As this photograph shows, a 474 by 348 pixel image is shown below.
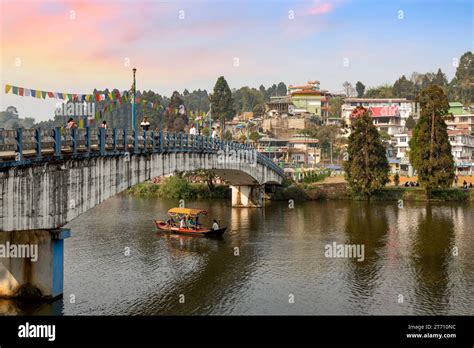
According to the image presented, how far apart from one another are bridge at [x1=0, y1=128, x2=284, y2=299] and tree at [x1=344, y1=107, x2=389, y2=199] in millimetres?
47187

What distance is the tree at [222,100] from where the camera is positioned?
155 m

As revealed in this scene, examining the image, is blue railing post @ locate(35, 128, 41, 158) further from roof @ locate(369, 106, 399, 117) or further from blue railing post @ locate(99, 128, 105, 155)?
roof @ locate(369, 106, 399, 117)

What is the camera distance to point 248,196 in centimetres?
7906

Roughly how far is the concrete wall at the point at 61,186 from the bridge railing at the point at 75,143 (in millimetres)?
590

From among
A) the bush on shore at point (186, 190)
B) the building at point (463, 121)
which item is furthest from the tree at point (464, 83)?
the bush on shore at point (186, 190)

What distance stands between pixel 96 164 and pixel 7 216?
8066 mm

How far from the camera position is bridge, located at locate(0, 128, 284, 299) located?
88.2 feet

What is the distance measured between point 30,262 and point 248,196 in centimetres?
5036

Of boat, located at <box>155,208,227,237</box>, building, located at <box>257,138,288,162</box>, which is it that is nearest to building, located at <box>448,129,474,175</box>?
building, located at <box>257,138,288,162</box>

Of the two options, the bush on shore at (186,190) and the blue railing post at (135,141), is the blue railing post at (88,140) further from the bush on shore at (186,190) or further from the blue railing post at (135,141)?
the bush on shore at (186,190)

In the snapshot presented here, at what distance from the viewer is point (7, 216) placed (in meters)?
26.8
